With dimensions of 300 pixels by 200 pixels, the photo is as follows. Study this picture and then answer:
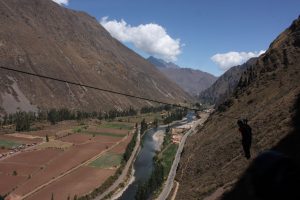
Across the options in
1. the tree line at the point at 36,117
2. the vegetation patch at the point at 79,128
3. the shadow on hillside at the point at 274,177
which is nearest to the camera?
the shadow on hillside at the point at 274,177

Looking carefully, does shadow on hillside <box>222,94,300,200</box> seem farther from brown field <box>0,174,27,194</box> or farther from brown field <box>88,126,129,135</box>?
brown field <box>88,126,129,135</box>

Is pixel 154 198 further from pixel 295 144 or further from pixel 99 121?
pixel 99 121

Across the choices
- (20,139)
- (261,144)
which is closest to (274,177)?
(261,144)

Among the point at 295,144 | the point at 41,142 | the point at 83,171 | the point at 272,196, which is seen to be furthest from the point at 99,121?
the point at 272,196

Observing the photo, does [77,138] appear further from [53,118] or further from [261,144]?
[261,144]

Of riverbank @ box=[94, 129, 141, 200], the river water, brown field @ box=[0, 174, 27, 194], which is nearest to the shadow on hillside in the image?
riverbank @ box=[94, 129, 141, 200]

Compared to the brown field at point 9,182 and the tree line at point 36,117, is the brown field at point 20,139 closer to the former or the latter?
the tree line at point 36,117

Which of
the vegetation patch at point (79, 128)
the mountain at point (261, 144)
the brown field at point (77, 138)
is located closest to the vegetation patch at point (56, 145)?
the brown field at point (77, 138)
